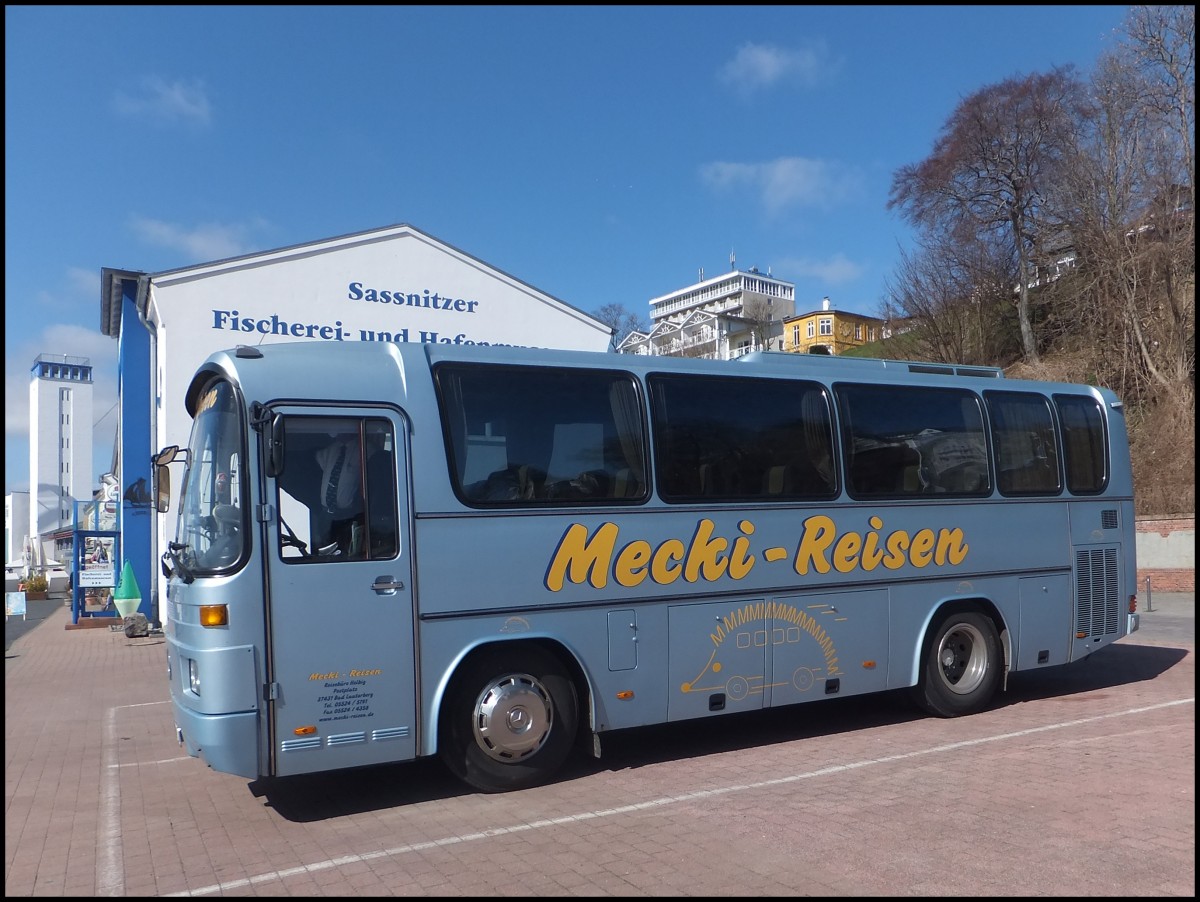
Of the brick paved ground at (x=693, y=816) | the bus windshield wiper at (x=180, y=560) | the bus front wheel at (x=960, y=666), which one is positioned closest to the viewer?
the brick paved ground at (x=693, y=816)

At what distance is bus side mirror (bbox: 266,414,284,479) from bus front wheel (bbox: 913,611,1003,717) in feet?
20.4

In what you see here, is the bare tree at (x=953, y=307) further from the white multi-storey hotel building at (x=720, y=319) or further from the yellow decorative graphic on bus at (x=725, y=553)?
the yellow decorative graphic on bus at (x=725, y=553)

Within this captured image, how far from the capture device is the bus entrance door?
6223 millimetres

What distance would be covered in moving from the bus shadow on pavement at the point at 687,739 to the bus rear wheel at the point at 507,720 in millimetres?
324

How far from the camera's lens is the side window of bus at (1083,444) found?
34.2 ft

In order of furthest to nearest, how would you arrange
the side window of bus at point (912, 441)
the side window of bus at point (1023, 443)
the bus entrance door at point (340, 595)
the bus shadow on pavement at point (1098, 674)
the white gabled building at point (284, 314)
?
1. the white gabled building at point (284, 314)
2. the bus shadow on pavement at point (1098, 674)
3. the side window of bus at point (1023, 443)
4. the side window of bus at point (912, 441)
5. the bus entrance door at point (340, 595)

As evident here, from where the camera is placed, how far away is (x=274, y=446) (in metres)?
6.28

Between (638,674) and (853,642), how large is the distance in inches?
91.2

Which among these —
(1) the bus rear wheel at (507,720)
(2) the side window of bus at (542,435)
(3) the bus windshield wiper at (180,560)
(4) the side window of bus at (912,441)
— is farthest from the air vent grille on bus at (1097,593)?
(3) the bus windshield wiper at (180,560)

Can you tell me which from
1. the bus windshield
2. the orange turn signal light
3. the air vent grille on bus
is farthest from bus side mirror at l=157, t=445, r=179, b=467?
the air vent grille on bus

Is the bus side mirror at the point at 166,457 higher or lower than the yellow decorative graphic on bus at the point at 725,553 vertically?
higher

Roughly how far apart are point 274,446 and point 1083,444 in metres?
8.58

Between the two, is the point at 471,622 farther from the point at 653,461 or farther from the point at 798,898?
the point at 798,898

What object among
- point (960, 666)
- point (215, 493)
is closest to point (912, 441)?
point (960, 666)
